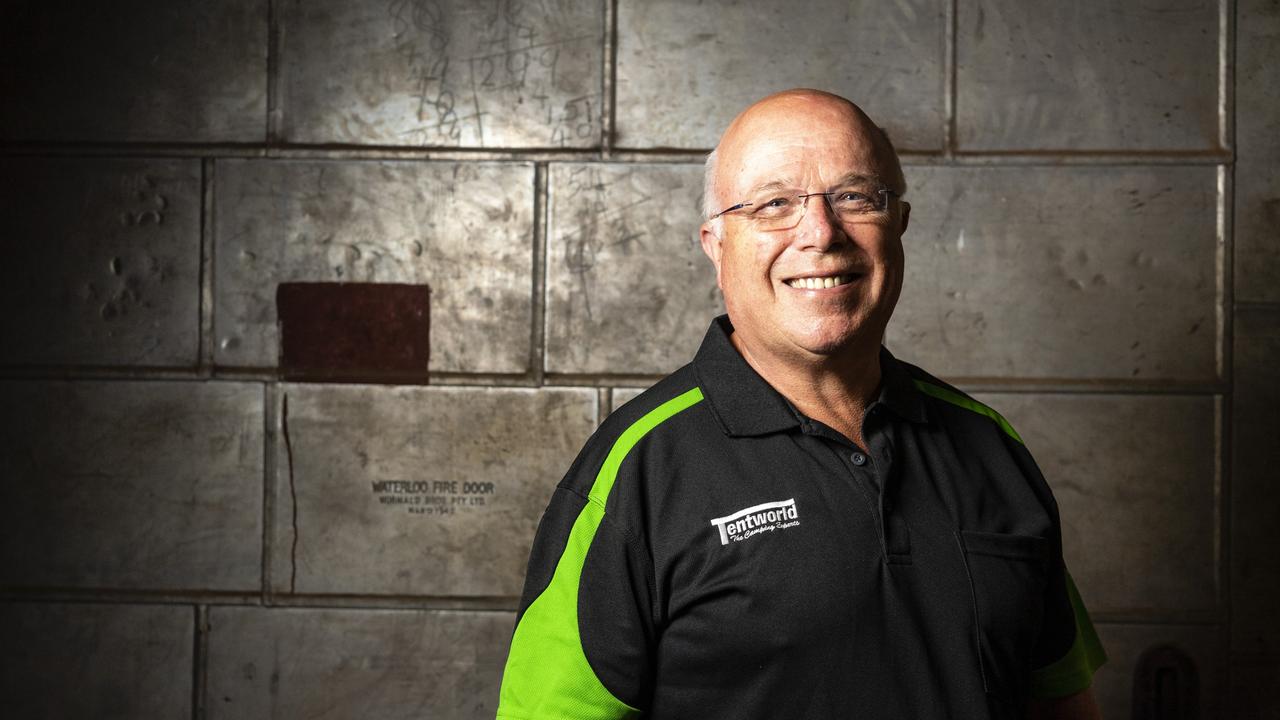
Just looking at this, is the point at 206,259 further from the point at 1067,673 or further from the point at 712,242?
the point at 1067,673

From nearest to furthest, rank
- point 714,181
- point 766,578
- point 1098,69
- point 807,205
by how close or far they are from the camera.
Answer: point 766,578 → point 807,205 → point 714,181 → point 1098,69

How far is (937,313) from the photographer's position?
8.75ft

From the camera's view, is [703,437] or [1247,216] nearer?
[703,437]

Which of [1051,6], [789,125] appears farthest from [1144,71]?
[789,125]

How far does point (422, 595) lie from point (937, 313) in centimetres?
166

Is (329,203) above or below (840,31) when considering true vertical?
below

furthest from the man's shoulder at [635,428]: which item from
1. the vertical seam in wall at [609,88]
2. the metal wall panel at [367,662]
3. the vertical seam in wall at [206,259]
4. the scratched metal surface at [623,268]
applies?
the vertical seam in wall at [206,259]

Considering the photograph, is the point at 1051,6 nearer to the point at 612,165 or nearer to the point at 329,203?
the point at 612,165

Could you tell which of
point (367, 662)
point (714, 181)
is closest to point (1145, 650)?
point (714, 181)

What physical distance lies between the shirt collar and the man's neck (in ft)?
0.11

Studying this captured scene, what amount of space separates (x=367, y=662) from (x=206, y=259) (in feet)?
4.05

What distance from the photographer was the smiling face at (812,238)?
130 centimetres

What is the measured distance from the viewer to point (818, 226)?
1.29 metres

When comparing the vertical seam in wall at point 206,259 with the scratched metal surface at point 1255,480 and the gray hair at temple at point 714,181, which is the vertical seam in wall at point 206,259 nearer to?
the gray hair at temple at point 714,181
